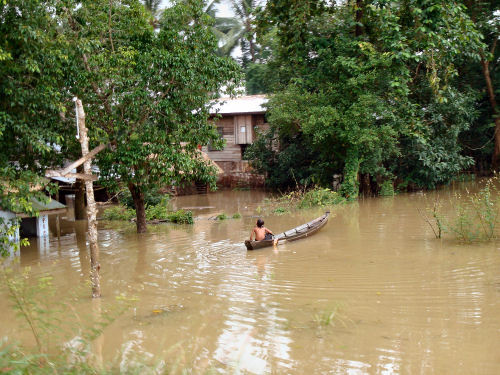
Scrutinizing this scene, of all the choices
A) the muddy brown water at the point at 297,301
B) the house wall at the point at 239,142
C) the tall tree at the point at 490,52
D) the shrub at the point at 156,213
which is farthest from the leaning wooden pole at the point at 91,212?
the house wall at the point at 239,142

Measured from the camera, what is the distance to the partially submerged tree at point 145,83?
39.0 ft

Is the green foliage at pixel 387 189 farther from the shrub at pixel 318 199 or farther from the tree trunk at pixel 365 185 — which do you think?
the shrub at pixel 318 199

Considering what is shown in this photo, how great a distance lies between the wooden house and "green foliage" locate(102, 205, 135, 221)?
10694 millimetres

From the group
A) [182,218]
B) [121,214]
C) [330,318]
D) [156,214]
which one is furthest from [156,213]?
[330,318]

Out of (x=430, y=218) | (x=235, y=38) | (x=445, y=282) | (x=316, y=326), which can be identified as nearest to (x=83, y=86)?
(x=316, y=326)

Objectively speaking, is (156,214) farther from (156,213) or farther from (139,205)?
(139,205)

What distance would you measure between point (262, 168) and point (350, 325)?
2064 centimetres

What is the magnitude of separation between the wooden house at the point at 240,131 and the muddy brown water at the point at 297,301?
15.2m

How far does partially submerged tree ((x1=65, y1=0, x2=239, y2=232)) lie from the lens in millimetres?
11891

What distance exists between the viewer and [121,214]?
1891 centimetres

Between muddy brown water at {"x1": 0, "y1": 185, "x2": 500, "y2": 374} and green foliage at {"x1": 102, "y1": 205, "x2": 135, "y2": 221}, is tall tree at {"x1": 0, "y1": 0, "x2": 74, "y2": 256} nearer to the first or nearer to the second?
muddy brown water at {"x1": 0, "y1": 185, "x2": 500, "y2": 374}

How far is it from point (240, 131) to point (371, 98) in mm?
12302

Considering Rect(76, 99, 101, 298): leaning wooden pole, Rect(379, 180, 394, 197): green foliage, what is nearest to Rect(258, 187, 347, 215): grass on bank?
Rect(379, 180, 394, 197): green foliage

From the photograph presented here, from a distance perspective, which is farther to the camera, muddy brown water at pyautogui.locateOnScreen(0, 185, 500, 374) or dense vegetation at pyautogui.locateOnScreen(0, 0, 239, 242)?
dense vegetation at pyautogui.locateOnScreen(0, 0, 239, 242)
